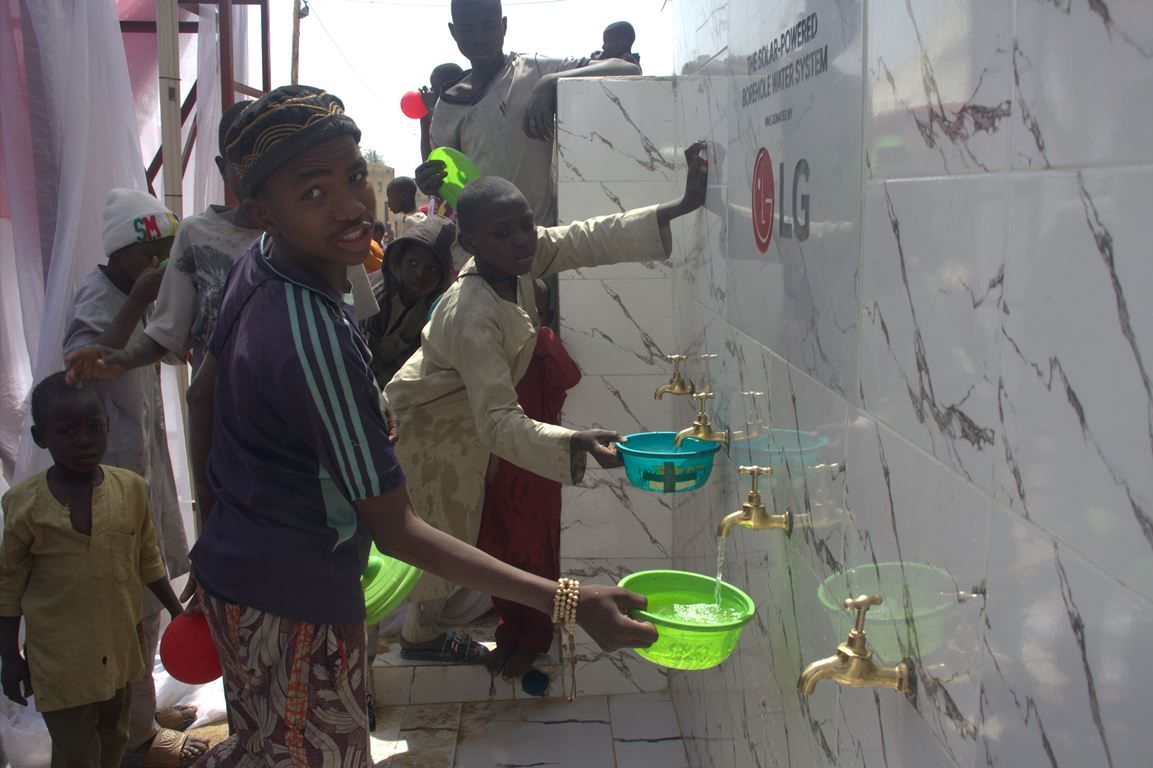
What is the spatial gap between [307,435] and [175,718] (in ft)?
8.02

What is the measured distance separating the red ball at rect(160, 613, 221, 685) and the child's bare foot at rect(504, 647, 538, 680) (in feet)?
6.10

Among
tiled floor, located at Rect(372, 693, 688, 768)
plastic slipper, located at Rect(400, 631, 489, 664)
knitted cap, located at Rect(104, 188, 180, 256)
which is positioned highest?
knitted cap, located at Rect(104, 188, 180, 256)

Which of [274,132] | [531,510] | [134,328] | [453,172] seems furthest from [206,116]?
[274,132]

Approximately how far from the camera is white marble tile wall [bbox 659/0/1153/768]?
2.41 ft

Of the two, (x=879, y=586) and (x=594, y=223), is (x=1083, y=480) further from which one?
(x=594, y=223)

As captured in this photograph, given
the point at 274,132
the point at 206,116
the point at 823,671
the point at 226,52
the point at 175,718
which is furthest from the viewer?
the point at 206,116

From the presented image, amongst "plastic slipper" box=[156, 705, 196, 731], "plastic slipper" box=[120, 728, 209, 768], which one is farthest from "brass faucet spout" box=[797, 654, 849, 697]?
"plastic slipper" box=[156, 705, 196, 731]

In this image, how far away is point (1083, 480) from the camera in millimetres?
778

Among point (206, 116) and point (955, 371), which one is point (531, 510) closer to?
point (955, 371)

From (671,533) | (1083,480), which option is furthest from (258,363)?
(671,533)

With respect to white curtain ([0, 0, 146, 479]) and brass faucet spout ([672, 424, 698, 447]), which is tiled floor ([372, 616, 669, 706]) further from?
white curtain ([0, 0, 146, 479])

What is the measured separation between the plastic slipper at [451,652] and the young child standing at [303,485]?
1.93 metres

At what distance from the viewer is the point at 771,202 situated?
190cm

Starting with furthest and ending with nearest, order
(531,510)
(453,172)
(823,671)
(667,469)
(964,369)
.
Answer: (453,172), (531,510), (667,469), (823,671), (964,369)
